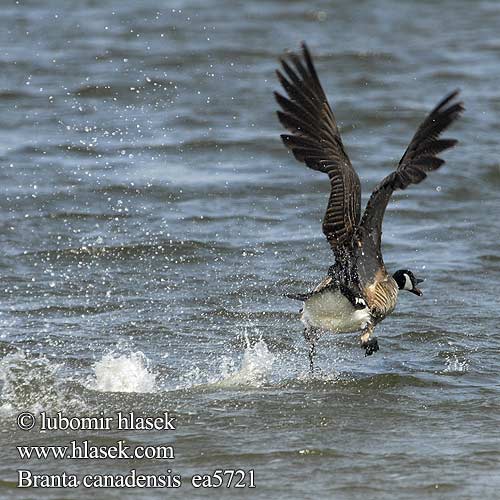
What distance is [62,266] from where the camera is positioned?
31.3 ft

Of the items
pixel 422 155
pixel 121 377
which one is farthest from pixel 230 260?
pixel 422 155

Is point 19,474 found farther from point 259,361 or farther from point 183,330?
point 183,330

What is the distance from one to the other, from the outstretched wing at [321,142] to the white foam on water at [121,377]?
4.69ft

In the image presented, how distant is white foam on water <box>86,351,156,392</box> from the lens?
6859 mm

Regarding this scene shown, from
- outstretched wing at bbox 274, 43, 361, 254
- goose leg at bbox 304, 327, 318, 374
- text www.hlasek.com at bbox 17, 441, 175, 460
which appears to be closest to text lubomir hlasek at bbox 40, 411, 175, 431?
text www.hlasek.com at bbox 17, 441, 175, 460

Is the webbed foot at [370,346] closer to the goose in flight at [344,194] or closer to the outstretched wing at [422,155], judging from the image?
the goose in flight at [344,194]

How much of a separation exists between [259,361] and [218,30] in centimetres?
1346

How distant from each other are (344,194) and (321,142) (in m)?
0.34

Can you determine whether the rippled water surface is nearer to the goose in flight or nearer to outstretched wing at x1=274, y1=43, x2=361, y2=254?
the goose in flight


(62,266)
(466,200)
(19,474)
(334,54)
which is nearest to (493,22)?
(334,54)

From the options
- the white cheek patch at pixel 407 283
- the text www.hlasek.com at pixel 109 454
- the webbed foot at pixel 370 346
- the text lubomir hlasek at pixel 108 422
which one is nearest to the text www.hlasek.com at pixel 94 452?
the text www.hlasek.com at pixel 109 454

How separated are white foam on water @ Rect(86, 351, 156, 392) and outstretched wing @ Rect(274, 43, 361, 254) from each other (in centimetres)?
143

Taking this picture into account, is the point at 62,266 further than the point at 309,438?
Yes

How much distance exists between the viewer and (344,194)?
6.63m
